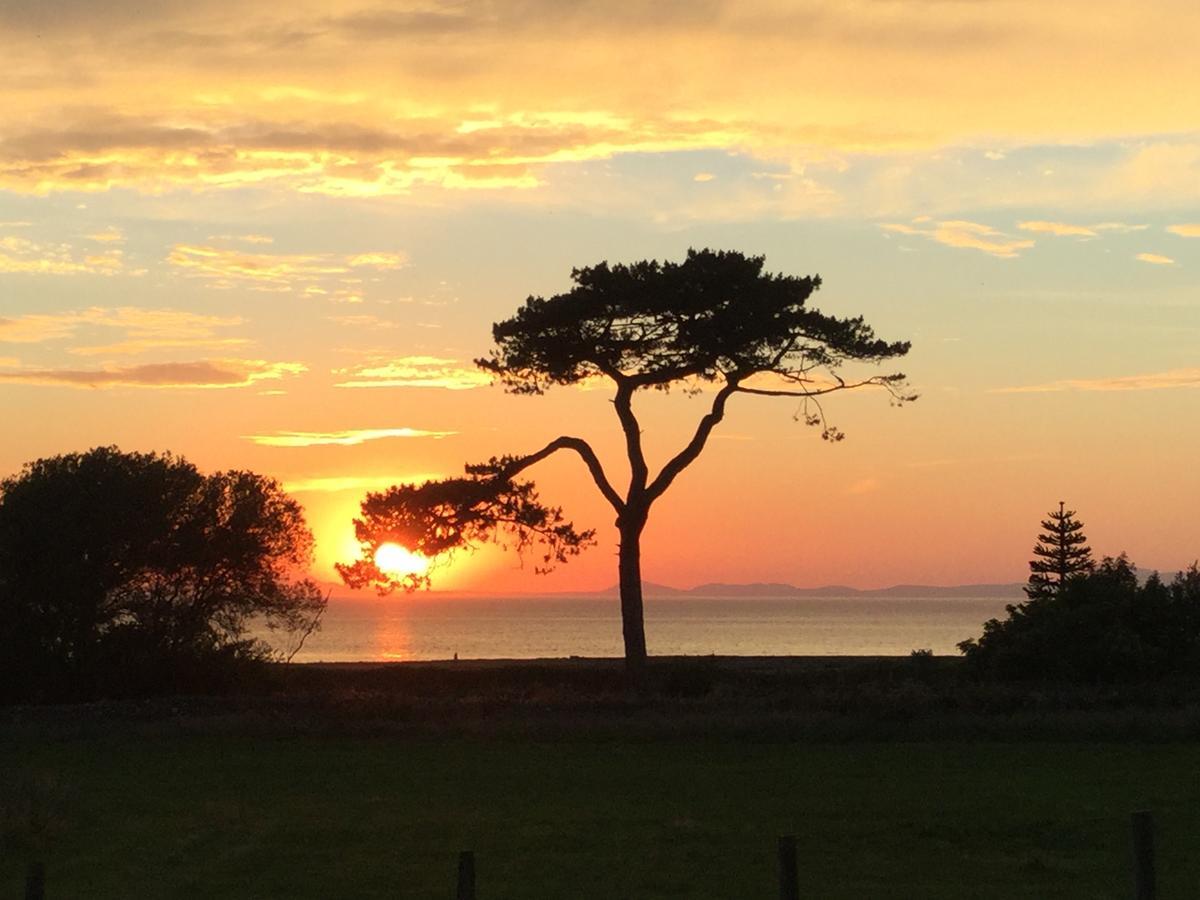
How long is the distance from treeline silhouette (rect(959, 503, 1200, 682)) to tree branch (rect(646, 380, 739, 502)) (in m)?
9.28

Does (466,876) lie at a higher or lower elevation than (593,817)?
higher

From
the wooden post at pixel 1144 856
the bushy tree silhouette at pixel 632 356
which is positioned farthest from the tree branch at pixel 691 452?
the wooden post at pixel 1144 856

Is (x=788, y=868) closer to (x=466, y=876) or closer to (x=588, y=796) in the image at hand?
(x=466, y=876)

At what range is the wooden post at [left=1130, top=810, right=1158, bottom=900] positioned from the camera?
11.1 metres

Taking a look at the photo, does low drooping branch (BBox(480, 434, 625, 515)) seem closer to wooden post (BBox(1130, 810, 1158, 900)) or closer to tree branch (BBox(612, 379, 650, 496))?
tree branch (BBox(612, 379, 650, 496))

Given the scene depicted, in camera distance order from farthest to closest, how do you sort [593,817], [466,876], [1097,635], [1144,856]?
[1097,635] → [593,817] → [1144,856] → [466,876]

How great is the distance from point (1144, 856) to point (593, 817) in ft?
33.8

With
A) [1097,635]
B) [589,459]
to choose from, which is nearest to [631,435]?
[589,459]

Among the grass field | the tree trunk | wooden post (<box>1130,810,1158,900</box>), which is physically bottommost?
the grass field

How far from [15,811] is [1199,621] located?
3092cm

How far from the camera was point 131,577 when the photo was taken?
1578 inches

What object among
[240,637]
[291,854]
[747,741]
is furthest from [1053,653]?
[291,854]

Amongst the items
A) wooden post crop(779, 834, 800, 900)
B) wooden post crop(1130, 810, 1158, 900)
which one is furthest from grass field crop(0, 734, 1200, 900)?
wooden post crop(779, 834, 800, 900)

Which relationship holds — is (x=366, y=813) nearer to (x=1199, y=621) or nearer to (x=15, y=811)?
(x=15, y=811)
